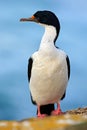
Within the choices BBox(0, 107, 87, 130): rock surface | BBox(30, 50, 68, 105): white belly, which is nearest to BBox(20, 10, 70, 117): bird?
BBox(30, 50, 68, 105): white belly

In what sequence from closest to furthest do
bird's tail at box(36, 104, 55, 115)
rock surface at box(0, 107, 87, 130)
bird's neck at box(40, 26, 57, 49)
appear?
rock surface at box(0, 107, 87, 130)
bird's neck at box(40, 26, 57, 49)
bird's tail at box(36, 104, 55, 115)

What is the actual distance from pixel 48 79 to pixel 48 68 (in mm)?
276

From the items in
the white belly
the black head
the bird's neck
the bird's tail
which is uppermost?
the black head

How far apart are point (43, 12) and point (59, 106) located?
2296 millimetres

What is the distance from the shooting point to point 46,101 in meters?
12.0

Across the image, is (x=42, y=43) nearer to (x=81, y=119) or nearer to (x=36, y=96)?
(x=36, y=96)

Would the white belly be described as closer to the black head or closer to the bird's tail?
the bird's tail

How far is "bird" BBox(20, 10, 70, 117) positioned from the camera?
11.3m

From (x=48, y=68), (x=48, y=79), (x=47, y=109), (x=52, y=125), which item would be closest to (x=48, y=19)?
(x=48, y=68)

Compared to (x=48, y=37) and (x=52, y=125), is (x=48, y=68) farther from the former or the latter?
(x=52, y=125)

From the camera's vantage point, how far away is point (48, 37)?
11617 mm

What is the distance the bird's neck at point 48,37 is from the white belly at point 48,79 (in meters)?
0.37

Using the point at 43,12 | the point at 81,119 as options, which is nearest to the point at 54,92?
the point at 43,12

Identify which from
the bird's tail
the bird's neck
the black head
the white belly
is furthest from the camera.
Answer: the bird's tail
